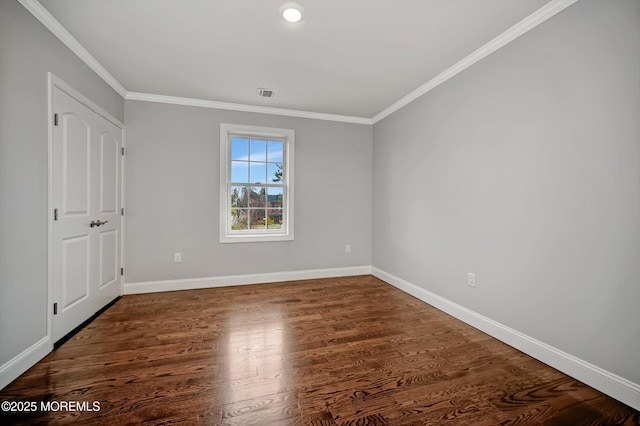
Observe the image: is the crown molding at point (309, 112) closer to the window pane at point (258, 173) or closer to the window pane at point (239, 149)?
the window pane at point (239, 149)

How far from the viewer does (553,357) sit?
1.99 m

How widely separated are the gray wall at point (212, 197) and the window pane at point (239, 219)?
0.85 feet

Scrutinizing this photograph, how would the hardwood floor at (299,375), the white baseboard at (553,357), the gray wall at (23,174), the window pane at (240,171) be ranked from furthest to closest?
the window pane at (240,171), the gray wall at (23,174), the white baseboard at (553,357), the hardwood floor at (299,375)

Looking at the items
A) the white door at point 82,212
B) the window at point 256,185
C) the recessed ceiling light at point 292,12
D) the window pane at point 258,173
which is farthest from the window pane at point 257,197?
the recessed ceiling light at point 292,12

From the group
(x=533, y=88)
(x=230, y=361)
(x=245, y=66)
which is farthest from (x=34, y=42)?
(x=533, y=88)

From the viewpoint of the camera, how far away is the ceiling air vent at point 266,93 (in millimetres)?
3406

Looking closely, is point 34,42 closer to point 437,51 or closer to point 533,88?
A: point 437,51

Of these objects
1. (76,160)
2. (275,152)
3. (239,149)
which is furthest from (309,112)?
(76,160)

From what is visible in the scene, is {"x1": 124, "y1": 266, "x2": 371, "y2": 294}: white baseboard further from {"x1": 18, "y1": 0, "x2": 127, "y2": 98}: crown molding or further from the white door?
{"x1": 18, "y1": 0, "x2": 127, "y2": 98}: crown molding

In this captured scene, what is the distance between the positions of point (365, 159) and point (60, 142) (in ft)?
11.9

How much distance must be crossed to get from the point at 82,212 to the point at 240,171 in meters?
1.92

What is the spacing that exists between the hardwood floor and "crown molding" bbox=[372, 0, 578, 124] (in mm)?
2475

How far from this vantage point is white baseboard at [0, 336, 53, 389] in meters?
1.72

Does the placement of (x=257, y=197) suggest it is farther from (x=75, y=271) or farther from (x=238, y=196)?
(x=75, y=271)
